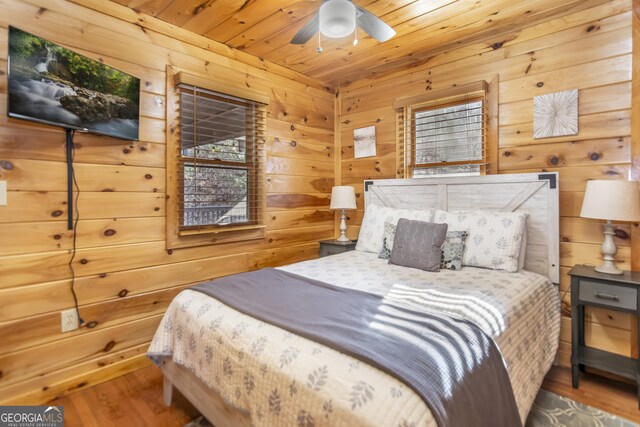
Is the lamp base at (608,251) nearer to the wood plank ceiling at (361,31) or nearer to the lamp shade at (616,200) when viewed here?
the lamp shade at (616,200)

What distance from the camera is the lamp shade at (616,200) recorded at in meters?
1.92

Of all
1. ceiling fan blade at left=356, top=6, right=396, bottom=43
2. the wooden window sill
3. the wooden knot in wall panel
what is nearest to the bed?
the wooden window sill

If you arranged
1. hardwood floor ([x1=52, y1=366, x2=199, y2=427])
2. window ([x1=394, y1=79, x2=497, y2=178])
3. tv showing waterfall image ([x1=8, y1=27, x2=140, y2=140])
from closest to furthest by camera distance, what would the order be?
tv showing waterfall image ([x1=8, y1=27, x2=140, y2=140]) → hardwood floor ([x1=52, y1=366, x2=199, y2=427]) → window ([x1=394, y1=79, x2=497, y2=178])

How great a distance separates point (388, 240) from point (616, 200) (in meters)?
1.45

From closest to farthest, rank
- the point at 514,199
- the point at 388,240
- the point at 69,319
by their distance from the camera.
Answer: the point at 69,319, the point at 514,199, the point at 388,240

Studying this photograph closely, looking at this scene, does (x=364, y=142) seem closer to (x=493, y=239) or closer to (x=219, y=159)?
(x=219, y=159)

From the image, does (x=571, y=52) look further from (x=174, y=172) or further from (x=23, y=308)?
(x=23, y=308)

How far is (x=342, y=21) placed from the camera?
1.85 m

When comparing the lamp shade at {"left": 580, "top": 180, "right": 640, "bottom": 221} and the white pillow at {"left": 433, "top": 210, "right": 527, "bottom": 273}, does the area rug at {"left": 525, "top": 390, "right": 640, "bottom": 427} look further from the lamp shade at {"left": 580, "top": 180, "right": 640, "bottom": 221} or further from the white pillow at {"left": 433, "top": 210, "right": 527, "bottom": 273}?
the lamp shade at {"left": 580, "top": 180, "right": 640, "bottom": 221}

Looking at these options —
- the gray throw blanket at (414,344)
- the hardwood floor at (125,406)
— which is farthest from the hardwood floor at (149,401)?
the gray throw blanket at (414,344)

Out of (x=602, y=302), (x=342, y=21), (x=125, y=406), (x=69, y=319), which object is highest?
(x=342, y=21)

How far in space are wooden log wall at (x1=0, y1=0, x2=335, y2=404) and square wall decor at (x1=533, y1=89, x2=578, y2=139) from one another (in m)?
2.42

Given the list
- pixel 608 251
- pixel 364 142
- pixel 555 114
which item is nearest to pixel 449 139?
pixel 555 114

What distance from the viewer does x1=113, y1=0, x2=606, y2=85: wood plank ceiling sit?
222 centimetres
